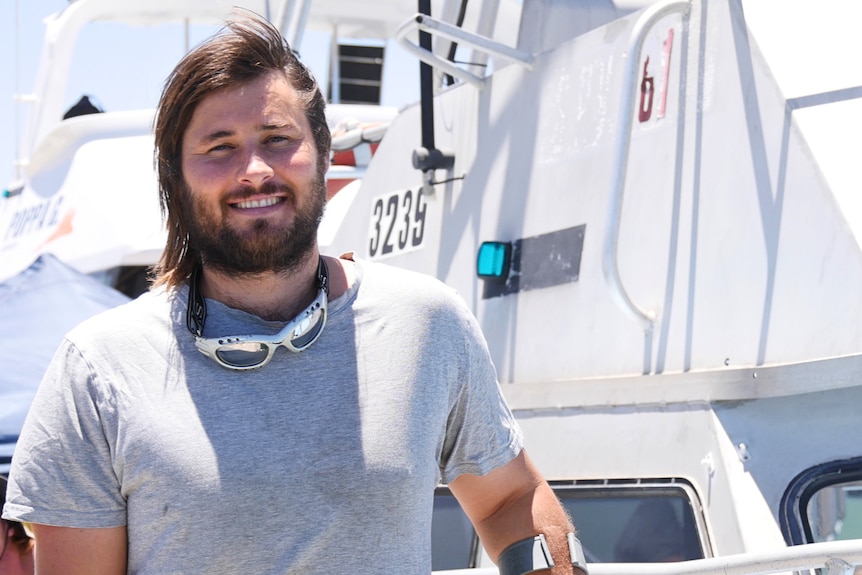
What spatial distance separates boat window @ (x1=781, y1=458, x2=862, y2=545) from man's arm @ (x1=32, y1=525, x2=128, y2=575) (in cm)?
176

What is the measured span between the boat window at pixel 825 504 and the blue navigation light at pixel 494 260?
148cm

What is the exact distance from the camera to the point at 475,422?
2053 mm

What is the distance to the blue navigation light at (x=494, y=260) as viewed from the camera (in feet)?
14.0

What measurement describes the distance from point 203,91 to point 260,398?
0.48 m

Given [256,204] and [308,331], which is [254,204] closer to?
[256,204]

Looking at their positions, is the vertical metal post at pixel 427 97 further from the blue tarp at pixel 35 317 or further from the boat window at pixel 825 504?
the blue tarp at pixel 35 317

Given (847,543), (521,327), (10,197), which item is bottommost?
(847,543)

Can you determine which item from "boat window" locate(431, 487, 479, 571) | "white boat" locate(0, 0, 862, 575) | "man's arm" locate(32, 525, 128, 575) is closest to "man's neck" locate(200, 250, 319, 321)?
→ "man's arm" locate(32, 525, 128, 575)

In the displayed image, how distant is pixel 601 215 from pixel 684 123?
0.41 m

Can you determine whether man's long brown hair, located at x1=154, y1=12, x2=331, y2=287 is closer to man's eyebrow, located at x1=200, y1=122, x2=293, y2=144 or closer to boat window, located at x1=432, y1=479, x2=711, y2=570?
Result: man's eyebrow, located at x1=200, y1=122, x2=293, y2=144

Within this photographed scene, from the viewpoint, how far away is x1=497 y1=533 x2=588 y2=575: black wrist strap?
80.1 inches

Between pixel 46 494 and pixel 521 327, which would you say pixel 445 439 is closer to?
pixel 46 494

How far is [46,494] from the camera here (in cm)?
177

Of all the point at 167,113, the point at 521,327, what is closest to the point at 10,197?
the point at 521,327
